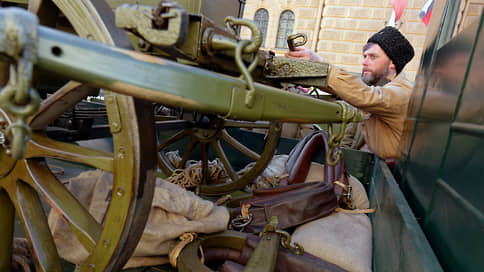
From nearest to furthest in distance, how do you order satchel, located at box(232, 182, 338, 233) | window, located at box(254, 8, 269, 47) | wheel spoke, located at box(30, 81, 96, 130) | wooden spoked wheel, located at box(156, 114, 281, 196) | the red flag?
wheel spoke, located at box(30, 81, 96, 130)
satchel, located at box(232, 182, 338, 233)
wooden spoked wheel, located at box(156, 114, 281, 196)
the red flag
window, located at box(254, 8, 269, 47)

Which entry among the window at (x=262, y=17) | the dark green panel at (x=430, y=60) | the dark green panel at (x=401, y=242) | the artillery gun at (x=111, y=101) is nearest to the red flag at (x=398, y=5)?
the window at (x=262, y=17)

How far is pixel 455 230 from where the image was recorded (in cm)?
76

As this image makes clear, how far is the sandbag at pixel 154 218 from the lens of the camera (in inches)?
44.6

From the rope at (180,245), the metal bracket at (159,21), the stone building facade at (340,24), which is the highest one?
the stone building facade at (340,24)

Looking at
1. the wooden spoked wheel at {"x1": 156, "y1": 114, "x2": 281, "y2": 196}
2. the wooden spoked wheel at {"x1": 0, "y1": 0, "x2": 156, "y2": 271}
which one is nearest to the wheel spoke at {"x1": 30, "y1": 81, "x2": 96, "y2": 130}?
the wooden spoked wheel at {"x1": 0, "y1": 0, "x2": 156, "y2": 271}

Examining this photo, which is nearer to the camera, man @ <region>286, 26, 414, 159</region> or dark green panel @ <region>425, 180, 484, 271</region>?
dark green panel @ <region>425, 180, 484, 271</region>

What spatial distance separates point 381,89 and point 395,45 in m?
0.54

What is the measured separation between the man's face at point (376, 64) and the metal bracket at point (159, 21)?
196 cm

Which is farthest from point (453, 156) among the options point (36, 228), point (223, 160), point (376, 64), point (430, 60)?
point (223, 160)

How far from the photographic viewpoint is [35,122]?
0.99 metres

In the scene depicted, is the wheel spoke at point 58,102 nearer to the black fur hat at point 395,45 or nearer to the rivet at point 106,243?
the rivet at point 106,243

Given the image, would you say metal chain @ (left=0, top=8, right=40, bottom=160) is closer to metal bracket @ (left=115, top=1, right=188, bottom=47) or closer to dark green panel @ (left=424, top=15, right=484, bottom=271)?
metal bracket @ (left=115, top=1, right=188, bottom=47)

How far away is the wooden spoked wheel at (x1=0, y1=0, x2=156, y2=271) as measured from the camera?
828 millimetres

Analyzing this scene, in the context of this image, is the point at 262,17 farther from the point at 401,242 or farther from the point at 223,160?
the point at 401,242
